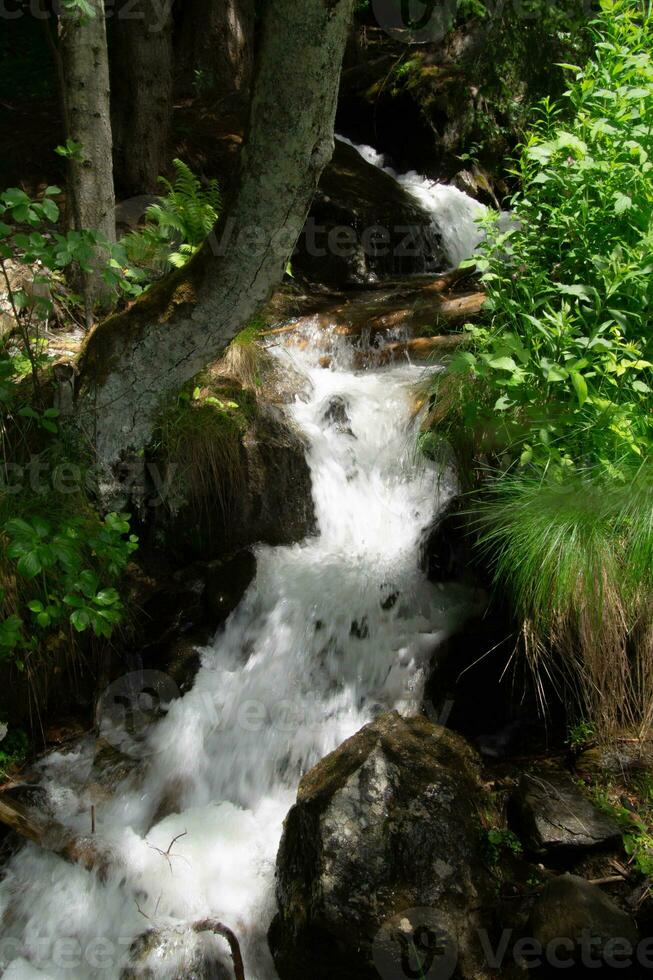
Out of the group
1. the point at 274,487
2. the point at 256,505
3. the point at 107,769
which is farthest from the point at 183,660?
the point at 274,487

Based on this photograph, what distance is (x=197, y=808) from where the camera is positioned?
11.1ft

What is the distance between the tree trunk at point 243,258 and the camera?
107 inches

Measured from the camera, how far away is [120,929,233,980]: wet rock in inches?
A: 109

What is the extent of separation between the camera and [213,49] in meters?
9.24

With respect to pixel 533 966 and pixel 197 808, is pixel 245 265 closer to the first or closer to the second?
pixel 197 808

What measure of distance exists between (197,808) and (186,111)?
797 centimetres

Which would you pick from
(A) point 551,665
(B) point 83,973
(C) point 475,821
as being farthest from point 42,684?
(A) point 551,665

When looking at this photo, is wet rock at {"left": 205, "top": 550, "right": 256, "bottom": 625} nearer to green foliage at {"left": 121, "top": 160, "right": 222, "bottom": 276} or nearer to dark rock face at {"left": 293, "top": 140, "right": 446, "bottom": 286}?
green foliage at {"left": 121, "top": 160, "right": 222, "bottom": 276}

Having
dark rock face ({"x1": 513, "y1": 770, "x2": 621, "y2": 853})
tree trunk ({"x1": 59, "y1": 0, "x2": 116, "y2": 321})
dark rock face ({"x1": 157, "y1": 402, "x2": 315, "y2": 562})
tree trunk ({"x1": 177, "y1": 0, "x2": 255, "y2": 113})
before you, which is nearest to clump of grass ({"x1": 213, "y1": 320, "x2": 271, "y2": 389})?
dark rock face ({"x1": 157, "y1": 402, "x2": 315, "y2": 562})

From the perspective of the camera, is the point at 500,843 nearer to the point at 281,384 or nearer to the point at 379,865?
the point at 379,865

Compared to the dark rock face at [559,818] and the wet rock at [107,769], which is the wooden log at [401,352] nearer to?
the dark rock face at [559,818]

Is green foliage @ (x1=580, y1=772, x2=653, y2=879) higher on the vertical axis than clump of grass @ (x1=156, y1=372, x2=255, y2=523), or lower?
lower

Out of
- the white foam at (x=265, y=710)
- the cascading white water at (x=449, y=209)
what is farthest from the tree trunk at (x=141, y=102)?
the white foam at (x=265, y=710)

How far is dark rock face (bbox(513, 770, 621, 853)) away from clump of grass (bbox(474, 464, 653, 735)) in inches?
11.6
